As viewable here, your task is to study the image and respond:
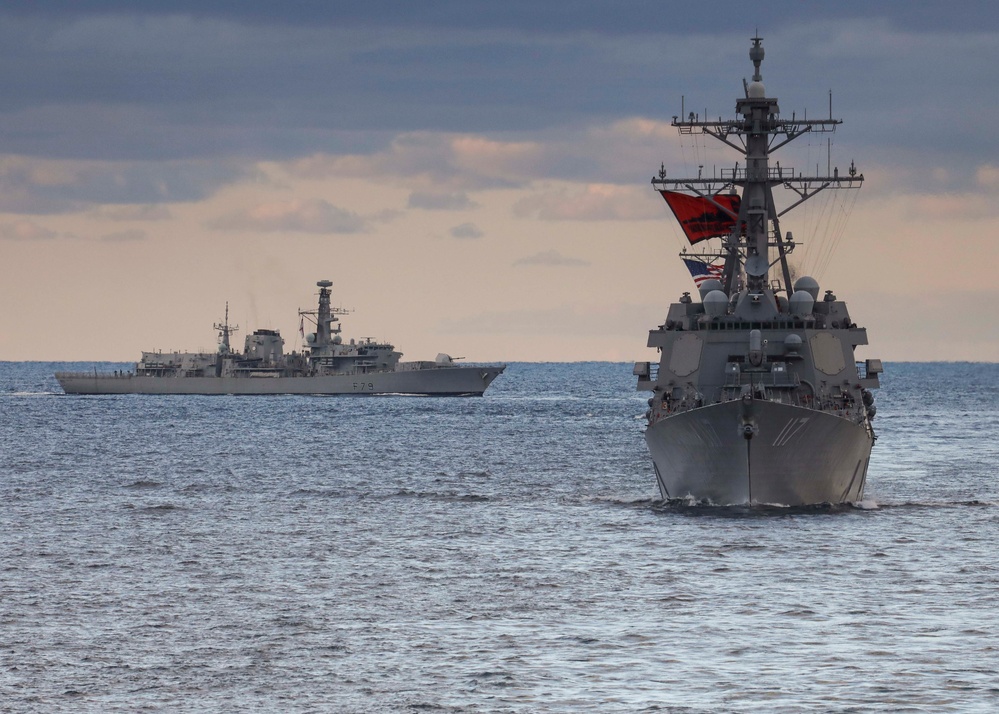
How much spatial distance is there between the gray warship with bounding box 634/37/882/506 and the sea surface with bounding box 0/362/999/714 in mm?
1118

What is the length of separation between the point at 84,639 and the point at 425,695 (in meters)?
6.34

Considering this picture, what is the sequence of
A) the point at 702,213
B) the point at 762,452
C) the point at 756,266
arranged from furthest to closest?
1. the point at 702,213
2. the point at 756,266
3. the point at 762,452

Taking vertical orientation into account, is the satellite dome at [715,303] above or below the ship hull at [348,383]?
above

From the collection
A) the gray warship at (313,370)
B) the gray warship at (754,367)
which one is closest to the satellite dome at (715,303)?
the gray warship at (754,367)

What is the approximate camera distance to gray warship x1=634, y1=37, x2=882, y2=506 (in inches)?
1368

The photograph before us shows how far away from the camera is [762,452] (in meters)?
34.7

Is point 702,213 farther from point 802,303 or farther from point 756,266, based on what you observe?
point 802,303

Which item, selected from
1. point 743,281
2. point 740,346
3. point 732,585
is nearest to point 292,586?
point 732,585

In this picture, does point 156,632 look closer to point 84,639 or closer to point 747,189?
point 84,639

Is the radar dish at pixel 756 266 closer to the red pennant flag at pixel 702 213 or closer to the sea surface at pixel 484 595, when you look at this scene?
the red pennant flag at pixel 702 213

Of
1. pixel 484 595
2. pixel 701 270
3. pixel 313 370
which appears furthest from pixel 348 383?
pixel 484 595

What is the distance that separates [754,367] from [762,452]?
3183 mm

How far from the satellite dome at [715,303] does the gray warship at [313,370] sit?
94901mm

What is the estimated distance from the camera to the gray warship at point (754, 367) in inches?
1368
